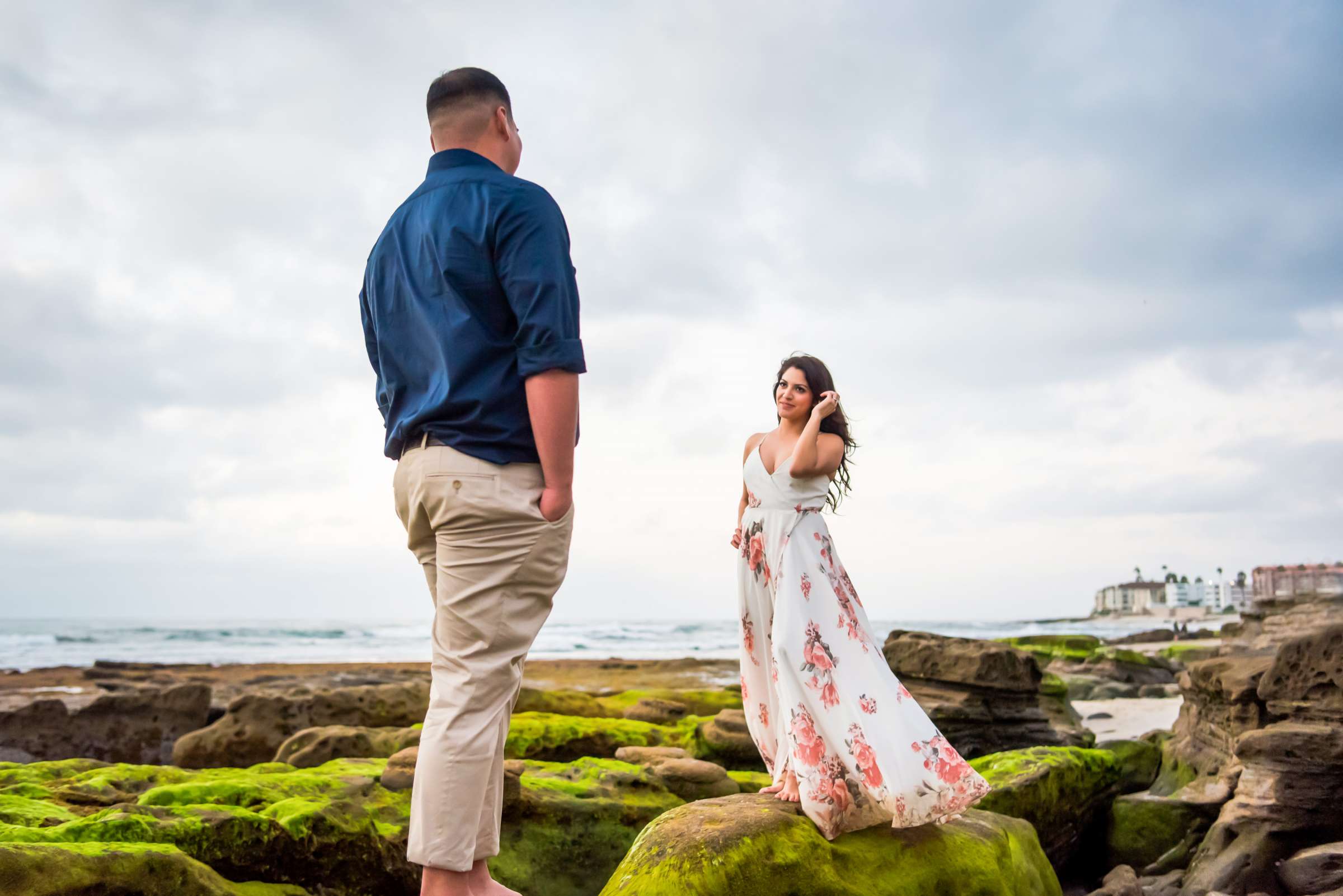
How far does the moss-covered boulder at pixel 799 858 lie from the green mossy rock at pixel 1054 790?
63.0 inches

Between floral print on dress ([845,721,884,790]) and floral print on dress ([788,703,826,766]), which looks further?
floral print on dress ([788,703,826,766])

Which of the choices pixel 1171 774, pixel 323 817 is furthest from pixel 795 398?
pixel 1171 774

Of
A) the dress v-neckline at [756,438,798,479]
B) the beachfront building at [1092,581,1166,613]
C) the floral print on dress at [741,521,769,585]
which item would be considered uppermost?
the dress v-neckline at [756,438,798,479]

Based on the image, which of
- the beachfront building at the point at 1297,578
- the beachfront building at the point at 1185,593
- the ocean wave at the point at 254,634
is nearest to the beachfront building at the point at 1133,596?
the beachfront building at the point at 1185,593

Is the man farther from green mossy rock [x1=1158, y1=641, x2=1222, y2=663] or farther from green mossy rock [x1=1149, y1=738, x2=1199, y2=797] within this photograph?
green mossy rock [x1=1158, y1=641, x2=1222, y2=663]

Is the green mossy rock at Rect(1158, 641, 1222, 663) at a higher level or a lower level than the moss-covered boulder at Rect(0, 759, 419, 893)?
lower

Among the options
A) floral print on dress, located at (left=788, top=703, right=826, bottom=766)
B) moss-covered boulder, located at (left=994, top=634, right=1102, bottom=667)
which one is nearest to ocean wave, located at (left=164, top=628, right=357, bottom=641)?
moss-covered boulder, located at (left=994, top=634, right=1102, bottom=667)

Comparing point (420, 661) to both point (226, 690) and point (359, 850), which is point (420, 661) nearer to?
point (226, 690)

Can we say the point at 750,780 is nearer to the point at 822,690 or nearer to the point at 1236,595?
the point at 822,690

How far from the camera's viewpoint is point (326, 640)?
45.7 m

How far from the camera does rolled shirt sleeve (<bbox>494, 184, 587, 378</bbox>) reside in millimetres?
2625

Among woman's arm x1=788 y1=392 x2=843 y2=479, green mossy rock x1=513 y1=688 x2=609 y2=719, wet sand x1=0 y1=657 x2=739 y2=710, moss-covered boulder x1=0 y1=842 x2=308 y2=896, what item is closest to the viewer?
moss-covered boulder x1=0 y1=842 x2=308 y2=896

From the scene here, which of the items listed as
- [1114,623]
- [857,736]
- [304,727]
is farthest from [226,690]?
[1114,623]

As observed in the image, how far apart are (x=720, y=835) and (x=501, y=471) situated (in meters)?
1.70
